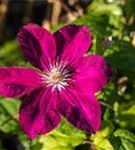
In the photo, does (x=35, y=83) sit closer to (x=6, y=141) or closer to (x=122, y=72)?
(x=122, y=72)

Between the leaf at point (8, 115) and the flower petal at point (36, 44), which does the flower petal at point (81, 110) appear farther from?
the leaf at point (8, 115)

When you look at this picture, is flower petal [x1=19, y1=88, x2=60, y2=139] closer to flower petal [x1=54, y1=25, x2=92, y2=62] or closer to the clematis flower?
the clematis flower

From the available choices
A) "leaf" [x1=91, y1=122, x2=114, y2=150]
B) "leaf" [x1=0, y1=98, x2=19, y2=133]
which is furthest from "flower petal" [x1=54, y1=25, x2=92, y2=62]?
"leaf" [x1=0, y1=98, x2=19, y2=133]

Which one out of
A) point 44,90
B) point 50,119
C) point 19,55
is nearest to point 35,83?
point 44,90

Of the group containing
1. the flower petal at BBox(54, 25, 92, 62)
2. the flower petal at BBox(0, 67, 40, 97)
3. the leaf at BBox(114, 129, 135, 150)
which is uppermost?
the flower petal at BBox(54, 25, 92, 62)

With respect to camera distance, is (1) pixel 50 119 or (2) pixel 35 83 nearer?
(1) pixel 50 119

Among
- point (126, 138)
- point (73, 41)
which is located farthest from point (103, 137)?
point (73, 41)

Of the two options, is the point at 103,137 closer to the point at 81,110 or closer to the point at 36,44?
the point at 81,110
